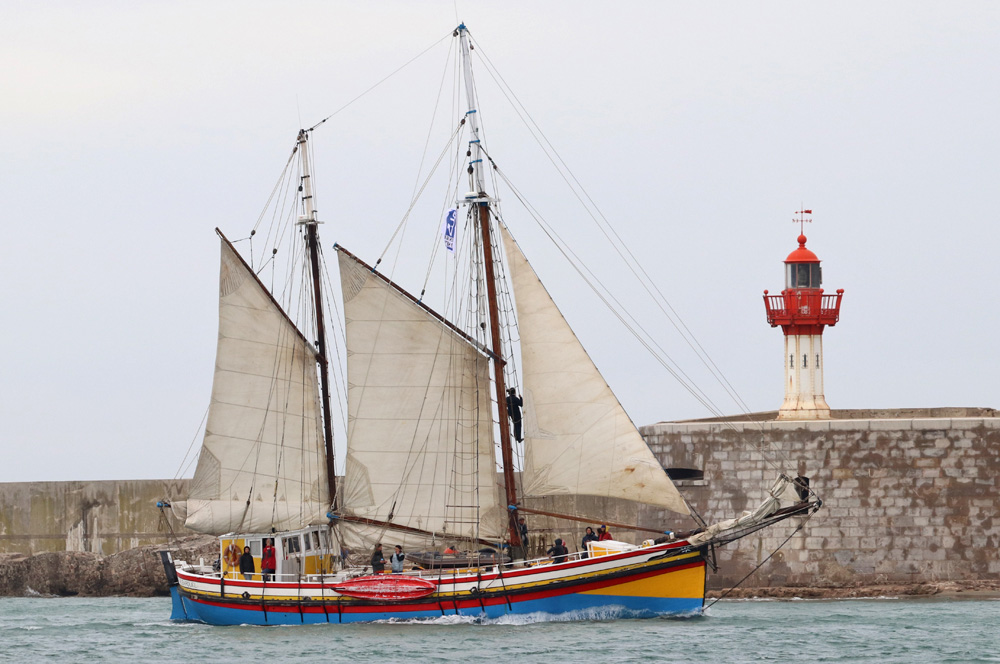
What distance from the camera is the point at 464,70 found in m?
30.9

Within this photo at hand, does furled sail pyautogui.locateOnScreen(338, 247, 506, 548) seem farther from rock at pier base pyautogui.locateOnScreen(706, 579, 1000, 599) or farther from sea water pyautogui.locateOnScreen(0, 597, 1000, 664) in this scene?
rock at pier base pyautogui.locateOnScreen(706, 579, 1000, 599)

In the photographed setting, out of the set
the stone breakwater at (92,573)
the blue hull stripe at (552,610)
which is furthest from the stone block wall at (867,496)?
the stone breakwater at (92,573)

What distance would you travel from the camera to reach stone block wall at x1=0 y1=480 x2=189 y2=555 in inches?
1649

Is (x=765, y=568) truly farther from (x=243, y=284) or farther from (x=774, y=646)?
(x=243, y=284)

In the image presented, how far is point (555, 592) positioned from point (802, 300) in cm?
1353

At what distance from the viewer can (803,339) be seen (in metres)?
40.0

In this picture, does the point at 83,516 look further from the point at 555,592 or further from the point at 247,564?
the point at 555,592

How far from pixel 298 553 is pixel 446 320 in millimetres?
5237

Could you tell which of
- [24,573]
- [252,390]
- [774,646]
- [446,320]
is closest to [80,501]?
[24,573]

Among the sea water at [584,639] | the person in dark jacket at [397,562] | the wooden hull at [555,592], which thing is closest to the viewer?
the sea water at [584,639]

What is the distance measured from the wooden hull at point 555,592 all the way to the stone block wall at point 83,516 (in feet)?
40.9

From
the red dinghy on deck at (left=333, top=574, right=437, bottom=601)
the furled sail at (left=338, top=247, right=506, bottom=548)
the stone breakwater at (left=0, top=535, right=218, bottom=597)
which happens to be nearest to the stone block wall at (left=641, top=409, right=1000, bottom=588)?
the furled sail at (left=338, top=247, right=506, bottom=548)

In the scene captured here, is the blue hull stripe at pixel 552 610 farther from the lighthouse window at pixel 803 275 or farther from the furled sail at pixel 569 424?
the lighthouse window at pixel 803 275

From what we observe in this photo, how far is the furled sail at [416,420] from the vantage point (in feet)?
101
